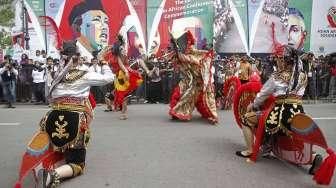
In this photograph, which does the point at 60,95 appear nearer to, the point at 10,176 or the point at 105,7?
the point at 10,176

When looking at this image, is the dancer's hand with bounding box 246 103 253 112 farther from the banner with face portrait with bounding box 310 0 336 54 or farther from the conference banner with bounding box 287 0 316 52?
the banner with face portrait with bounding box 310 0 336 54

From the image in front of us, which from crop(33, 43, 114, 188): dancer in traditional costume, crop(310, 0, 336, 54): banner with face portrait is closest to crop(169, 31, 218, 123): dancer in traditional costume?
crop(33, 43, 114, 188): dancer in traditional costume

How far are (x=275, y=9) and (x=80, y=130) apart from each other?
15791 millimetres

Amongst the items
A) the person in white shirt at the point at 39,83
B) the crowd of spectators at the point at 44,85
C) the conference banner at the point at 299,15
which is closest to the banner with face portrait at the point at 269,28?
the conference banner at the point at 299,15

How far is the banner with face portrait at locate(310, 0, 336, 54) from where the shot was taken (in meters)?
21.2

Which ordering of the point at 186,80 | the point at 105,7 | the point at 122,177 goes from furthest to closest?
the point at 105,7 < the point at 186,80 < the point at 122,177

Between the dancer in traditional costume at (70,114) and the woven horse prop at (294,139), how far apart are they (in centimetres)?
200

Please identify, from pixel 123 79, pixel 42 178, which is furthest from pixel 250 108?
pixel 123 79

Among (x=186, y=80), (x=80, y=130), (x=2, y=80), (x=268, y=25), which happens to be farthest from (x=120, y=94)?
(x=268, y=25)

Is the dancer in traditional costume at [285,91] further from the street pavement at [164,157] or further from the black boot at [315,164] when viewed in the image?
the street pavement at [164,157]

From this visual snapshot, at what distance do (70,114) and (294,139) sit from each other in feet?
8.69

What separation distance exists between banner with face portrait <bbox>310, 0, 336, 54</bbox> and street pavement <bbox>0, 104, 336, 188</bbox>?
10.1 metres

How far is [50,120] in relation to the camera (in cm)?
632

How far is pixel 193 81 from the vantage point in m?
11.1
